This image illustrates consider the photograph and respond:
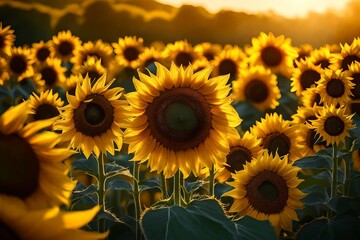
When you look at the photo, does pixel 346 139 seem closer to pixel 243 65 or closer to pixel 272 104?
pixel 272 104

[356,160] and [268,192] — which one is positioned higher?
[356,160]

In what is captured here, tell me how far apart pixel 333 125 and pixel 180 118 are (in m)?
1.56

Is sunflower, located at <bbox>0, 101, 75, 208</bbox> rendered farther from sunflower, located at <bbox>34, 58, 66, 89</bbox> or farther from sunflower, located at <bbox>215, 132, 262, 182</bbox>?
sunflower, located at <bbox>34, 58, 66, 89</bbox>

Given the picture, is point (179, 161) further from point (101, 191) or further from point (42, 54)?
point (42, 54)

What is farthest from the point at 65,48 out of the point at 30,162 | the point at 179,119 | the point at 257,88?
the point at 30,162

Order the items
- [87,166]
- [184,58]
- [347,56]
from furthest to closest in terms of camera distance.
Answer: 1. [184,58]
2. [347,56]
3. [87,166]

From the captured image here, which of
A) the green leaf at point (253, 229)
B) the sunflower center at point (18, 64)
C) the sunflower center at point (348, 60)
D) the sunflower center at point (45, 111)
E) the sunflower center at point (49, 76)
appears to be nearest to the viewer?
the green leaf at point (253, 229)

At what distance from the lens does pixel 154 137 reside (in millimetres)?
3525

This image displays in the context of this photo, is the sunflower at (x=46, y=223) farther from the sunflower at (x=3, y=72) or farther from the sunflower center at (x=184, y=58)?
the sunflower center at (x=184, y=58)

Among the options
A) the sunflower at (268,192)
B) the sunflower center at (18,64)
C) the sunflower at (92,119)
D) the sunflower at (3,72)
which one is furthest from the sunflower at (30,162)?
the sunflower center at (18,64)

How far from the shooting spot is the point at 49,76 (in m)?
9.77

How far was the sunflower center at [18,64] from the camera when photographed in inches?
390

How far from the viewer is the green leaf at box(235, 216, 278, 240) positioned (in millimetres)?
3049

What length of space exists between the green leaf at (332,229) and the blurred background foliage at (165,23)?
1058 cm
